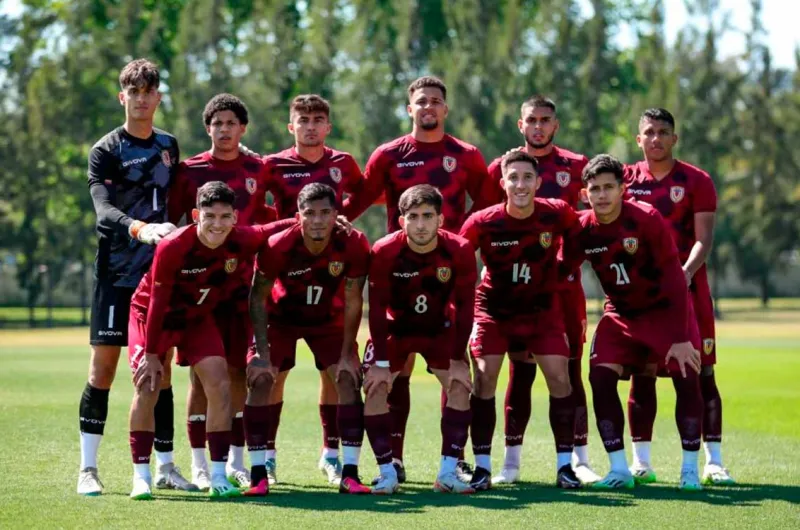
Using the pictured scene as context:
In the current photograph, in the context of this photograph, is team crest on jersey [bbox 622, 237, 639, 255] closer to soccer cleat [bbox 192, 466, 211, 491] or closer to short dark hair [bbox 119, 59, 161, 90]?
soccer cleat [bbox 192, 466, 211, 491]

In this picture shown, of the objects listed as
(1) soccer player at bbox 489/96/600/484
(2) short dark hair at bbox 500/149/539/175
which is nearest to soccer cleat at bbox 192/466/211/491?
(1) soccer player at bbox 489/96/600/484

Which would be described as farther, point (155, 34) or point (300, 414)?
point (155, 34)

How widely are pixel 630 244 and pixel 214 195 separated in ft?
9.21

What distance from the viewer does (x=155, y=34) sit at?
47.5 metres

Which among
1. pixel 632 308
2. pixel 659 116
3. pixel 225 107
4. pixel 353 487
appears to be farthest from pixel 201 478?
pixel 659 116

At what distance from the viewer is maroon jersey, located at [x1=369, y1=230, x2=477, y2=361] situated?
8.77 metres

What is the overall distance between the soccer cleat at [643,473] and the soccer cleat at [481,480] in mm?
1113

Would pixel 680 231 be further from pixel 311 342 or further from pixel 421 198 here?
pixel 311 342

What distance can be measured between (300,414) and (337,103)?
35.8 m

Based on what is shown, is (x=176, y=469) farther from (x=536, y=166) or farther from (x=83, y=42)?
(x=83, y=42)

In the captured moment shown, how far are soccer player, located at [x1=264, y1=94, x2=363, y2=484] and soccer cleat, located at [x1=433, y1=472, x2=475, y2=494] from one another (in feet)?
3.40

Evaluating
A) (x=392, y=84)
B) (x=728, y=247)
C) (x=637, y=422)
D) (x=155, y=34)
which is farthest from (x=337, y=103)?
(x=637, y=422)

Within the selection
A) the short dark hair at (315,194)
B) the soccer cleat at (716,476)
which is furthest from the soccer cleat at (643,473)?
the short dark hair at (315,194)

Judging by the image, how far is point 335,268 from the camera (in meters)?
8.91
